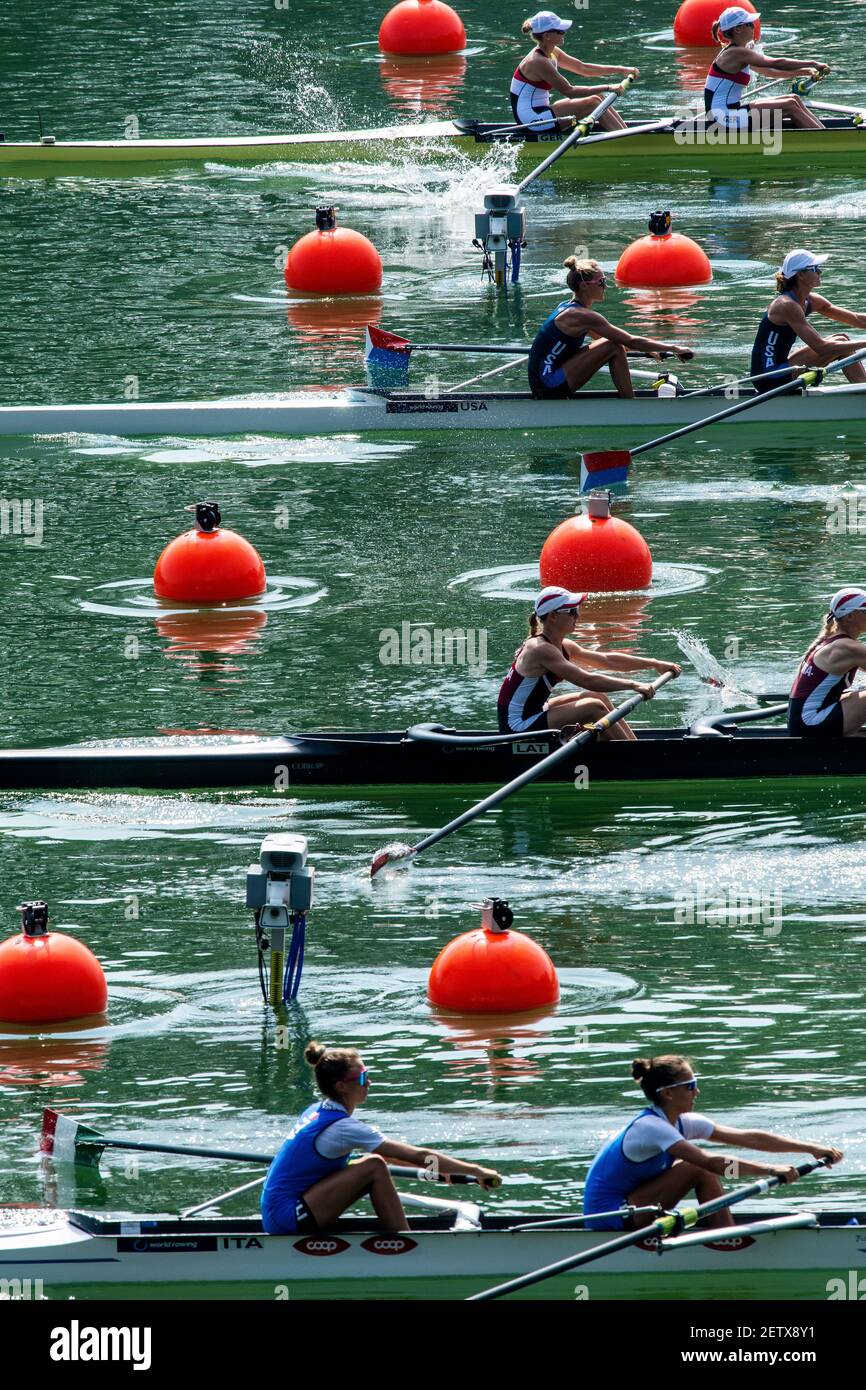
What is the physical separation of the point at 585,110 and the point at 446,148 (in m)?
1.62

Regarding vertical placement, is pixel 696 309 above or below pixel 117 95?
below

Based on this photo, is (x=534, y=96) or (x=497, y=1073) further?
(x=534, y=96)

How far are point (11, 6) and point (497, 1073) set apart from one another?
87.6ft

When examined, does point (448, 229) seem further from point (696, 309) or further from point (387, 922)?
point (387, 922)

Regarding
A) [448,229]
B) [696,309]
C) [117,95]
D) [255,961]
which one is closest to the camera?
[255,961]

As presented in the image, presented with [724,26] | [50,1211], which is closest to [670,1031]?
[50,1211]

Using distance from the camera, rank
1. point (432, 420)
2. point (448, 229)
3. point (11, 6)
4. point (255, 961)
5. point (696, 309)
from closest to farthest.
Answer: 1. point (255, 961)
2. point (432, 420)
3. point (696, 309)
4. point (448, 229)
5. point (11, 6)

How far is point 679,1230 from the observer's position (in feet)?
30.7

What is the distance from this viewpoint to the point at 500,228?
76.6 feet

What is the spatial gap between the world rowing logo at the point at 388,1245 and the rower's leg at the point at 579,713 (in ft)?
17.0

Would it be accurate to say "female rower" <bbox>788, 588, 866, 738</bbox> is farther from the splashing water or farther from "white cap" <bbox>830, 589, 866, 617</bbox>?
the splashing water

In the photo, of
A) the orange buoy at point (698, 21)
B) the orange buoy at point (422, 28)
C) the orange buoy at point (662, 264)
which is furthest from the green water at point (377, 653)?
the orange buoy at point (422, 28)

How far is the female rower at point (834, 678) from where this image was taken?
13930 mm

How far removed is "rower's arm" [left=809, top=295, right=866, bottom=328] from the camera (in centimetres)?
1986
